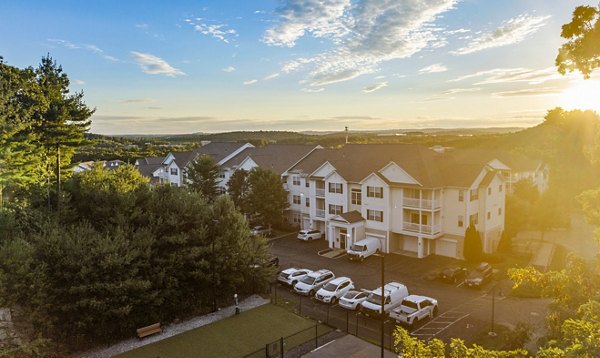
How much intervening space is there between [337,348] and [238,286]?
9508 millimetres

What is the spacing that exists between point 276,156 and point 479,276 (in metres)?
32.6

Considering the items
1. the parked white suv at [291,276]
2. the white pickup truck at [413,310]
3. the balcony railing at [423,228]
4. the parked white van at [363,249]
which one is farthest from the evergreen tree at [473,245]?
the parked white suv at [291,276]

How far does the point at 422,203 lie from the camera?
35.7m

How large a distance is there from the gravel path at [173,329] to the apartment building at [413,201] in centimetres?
1084

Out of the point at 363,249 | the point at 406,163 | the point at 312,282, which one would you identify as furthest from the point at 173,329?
the point at 406,163

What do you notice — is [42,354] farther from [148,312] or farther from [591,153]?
[591,153]

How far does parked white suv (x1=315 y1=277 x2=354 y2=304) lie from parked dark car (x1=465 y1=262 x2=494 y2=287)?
8986 mm

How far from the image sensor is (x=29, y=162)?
107ft

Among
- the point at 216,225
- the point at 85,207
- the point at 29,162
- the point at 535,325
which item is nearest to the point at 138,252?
the point at 216,225

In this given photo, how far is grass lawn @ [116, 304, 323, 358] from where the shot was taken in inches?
763

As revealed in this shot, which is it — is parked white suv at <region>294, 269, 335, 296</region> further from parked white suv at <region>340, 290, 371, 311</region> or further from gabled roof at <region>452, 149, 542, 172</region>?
gabled roof at <region>452, 149, 542, 172</region>

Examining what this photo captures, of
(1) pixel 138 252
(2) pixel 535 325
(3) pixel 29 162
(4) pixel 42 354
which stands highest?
(3) pixel 29 162

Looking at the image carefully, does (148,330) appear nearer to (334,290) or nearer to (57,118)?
(334,290)

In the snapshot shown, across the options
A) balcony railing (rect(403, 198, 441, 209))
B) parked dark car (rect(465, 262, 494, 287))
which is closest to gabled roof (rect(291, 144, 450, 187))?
balcony railing (rect(403, 198, 441, 209))
